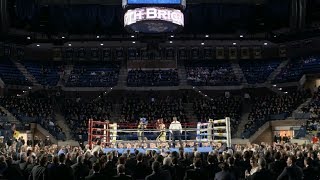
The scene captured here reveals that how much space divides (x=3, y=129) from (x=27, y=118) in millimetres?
4672

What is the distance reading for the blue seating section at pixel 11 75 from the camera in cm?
3972

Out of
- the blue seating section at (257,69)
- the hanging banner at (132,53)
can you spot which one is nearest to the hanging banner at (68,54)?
the hanging banner at (132,53)

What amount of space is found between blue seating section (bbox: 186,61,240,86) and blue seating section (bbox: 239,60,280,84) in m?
1.46

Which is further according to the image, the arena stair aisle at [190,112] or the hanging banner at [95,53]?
the hanging banner at [95,53]

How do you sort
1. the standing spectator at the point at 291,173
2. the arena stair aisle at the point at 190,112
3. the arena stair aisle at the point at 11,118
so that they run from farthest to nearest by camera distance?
the arena stair aisle at the point at 190,112 < the arena stair aisle at the point at 11,118 < the standing spectator at the point at 291,173

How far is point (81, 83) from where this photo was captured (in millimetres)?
41438

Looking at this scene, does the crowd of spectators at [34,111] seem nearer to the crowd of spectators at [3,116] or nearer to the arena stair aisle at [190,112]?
the crowd of spectators at [3,116]

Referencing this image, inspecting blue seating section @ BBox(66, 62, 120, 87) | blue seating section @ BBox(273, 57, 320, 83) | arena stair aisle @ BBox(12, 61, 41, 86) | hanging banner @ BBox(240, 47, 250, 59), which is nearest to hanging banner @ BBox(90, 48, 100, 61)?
blue seating section @ BBox(66, 62, 120, 87)

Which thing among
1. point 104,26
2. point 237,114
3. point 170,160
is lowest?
point 170,160

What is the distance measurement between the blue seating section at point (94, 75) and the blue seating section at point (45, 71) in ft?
5.05

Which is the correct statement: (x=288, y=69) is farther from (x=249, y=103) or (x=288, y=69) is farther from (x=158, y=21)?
(x=158, y=21)

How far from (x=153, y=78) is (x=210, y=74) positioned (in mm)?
5782

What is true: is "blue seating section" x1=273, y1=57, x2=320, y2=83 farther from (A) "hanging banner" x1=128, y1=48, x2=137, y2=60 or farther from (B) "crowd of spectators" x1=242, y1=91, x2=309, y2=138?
(A) "hanging banner" x1=128, y1=48, x2=137, y2=60

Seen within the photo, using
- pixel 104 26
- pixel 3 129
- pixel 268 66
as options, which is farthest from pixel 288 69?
pixel 3 129
